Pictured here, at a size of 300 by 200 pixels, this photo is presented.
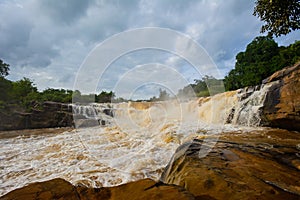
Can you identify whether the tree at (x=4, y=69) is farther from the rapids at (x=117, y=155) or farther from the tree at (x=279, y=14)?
the tree at (x=279, y=14)

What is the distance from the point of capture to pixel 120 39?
10.1 feet

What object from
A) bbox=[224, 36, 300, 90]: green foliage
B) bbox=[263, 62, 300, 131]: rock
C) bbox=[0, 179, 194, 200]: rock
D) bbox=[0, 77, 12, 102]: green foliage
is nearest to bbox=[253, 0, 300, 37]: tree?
bbox=[263, 62, 300, 131]: rock

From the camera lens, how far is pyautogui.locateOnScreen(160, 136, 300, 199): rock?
4.26 ft

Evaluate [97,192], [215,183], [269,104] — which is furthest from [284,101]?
[97,192]

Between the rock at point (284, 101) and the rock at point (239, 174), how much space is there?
10.7ft

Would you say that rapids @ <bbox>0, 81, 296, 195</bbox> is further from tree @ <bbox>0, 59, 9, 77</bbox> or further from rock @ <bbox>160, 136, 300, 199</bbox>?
tree @ <bbox>0, 59, 9, 77</bbox>

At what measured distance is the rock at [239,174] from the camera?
1.30 m

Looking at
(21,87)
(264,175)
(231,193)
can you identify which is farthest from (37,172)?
(21,87)

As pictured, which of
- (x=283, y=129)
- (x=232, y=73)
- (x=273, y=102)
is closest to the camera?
(x=283, y=129)

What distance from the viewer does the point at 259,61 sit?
13.7 m

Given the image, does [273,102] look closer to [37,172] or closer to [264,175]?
[264,175]

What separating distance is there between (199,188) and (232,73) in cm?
1719

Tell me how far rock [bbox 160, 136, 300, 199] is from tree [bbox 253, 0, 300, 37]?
351 centimetres

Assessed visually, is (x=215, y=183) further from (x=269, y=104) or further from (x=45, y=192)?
(x=269, y=104)
